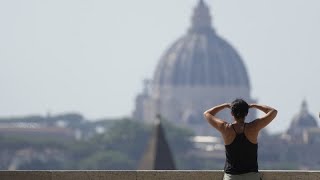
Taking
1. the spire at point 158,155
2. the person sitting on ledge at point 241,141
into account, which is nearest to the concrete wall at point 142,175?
the person sitting on ledge at point 241,141

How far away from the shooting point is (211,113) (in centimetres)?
1781

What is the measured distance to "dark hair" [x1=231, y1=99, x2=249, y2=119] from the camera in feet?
57.5

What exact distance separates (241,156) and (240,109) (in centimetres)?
47

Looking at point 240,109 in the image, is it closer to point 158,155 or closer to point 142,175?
point 142,175

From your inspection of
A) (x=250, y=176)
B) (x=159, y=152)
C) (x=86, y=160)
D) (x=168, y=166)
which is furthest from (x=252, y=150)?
(x=86, y=160)

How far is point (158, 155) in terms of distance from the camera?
9331 cm

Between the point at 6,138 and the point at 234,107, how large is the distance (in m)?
170

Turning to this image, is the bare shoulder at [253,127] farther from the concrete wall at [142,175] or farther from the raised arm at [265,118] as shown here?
the concrete wall at [142,175]

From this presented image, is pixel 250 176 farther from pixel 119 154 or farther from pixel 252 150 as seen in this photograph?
pixel 119 154

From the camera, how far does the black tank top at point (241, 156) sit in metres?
17.3

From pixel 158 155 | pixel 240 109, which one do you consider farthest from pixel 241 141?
pixel 158 155

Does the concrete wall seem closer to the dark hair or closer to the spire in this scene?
the dark hair

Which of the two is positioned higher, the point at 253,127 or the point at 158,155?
the point at 253,127

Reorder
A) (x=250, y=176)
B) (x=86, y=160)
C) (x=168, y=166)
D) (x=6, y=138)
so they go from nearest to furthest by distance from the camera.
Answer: (x=250, y=176), (x=168, y=166), (x=86, y=160), (x=6, y=138)
